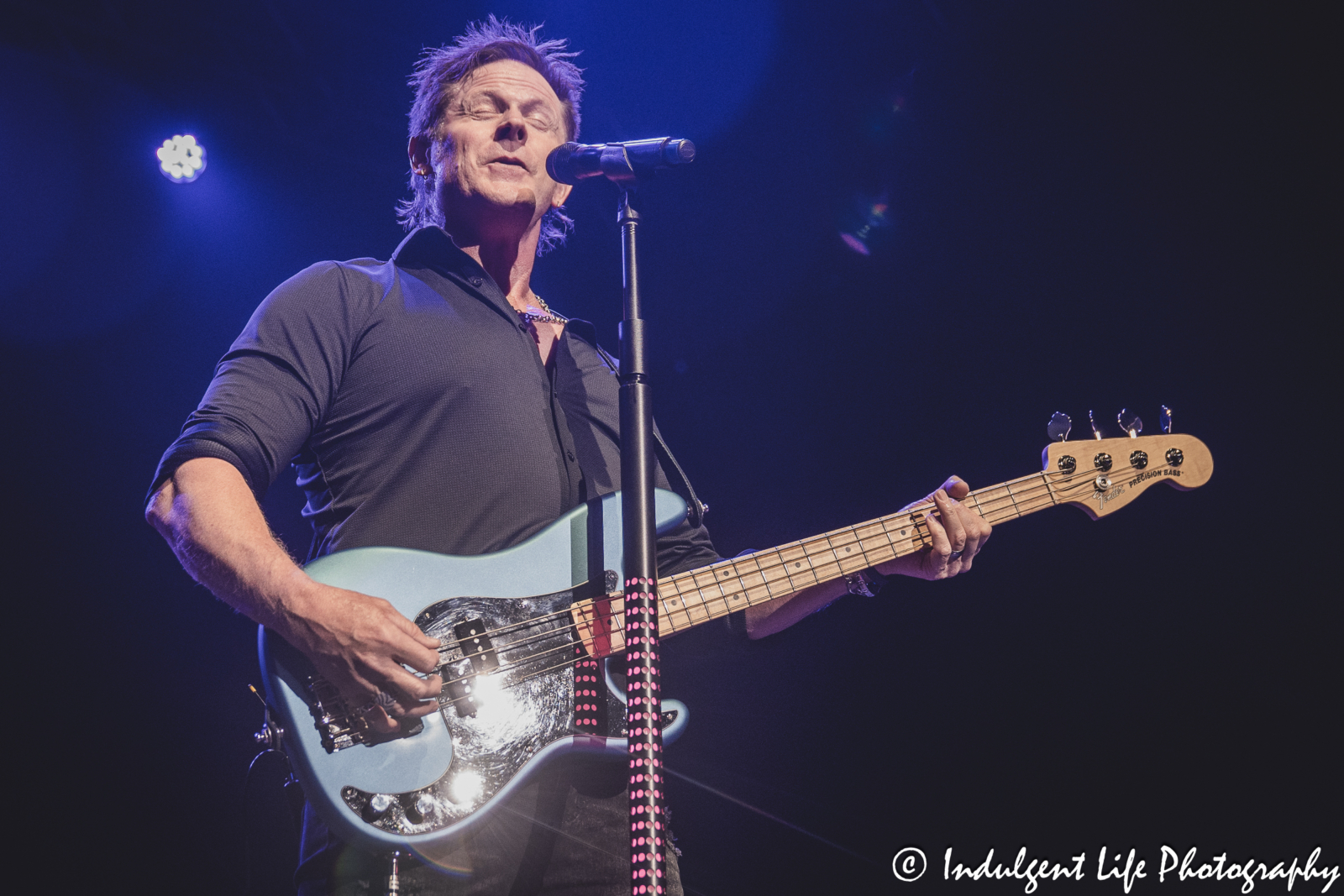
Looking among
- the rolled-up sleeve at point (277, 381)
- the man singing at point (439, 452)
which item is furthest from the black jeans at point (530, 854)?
the rolled-up sleeve at point (277, 381)

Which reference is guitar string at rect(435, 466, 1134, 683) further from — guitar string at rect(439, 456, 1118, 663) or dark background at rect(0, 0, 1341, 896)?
dark background at rect(0, 0, 1341, 896)

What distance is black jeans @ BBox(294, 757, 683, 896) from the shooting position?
5.20 feet

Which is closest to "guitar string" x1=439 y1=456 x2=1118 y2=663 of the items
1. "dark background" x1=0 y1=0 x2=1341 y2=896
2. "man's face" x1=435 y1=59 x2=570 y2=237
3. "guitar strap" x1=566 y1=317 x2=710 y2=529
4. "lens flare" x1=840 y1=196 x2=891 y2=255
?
"guitar strap" x1=566 y1=317 x2=710 y2=529

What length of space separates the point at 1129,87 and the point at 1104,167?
1.26 feet

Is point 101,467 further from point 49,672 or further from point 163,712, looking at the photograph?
point 163,712

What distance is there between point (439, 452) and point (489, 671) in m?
0.57

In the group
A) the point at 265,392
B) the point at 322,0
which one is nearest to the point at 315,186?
the point at 322,0

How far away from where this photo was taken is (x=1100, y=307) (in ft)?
12.7

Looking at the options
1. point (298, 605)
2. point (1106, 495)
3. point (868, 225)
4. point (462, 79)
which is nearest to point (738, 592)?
point (298, 605)

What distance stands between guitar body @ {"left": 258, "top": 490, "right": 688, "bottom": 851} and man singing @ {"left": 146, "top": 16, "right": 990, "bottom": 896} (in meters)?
0.07

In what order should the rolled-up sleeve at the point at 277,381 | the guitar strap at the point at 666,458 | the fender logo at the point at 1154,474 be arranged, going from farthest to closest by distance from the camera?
1. the fender logo at the point at 1154,474
2. the guitar strap at the point at 666,458
3. the rolled-up sleeve at the point at 277,381

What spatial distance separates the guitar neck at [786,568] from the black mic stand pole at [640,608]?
46cm

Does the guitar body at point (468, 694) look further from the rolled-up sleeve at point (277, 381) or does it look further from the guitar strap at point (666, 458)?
the guitar strap at point (666, 458)

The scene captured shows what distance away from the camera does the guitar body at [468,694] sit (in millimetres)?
1551
